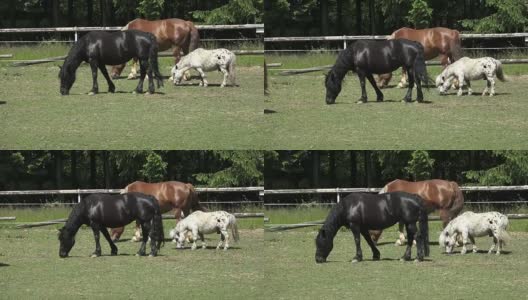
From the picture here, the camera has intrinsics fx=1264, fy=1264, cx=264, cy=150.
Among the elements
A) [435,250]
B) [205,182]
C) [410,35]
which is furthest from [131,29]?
[435,250]

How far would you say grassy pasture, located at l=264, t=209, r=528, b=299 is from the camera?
408 inches

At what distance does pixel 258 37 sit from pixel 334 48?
0.69 m

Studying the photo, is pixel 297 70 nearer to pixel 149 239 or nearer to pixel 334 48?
pixel 334 48

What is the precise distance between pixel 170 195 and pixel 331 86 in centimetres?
172

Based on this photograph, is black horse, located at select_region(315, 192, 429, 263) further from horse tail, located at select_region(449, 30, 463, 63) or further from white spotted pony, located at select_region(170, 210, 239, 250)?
horse tail, located at select_region(449, 30, 463, 63)

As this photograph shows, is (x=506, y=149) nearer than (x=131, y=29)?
Yes

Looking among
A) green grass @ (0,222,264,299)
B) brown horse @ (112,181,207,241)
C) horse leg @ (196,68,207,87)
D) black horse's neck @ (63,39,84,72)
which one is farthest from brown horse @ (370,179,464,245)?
black horse's neck @ (63,39,84,72)

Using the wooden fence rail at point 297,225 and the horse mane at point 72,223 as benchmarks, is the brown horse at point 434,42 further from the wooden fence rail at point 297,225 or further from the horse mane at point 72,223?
the horse mane at point 72,223

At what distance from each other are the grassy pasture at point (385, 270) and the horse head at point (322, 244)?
7 centimetres

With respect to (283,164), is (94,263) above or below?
below

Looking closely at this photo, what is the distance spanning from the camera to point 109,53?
11.2 meters

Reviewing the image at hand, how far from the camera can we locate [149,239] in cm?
1115

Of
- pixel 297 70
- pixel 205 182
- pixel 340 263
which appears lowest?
pixel 340 263

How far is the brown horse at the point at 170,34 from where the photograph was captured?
11.2m
